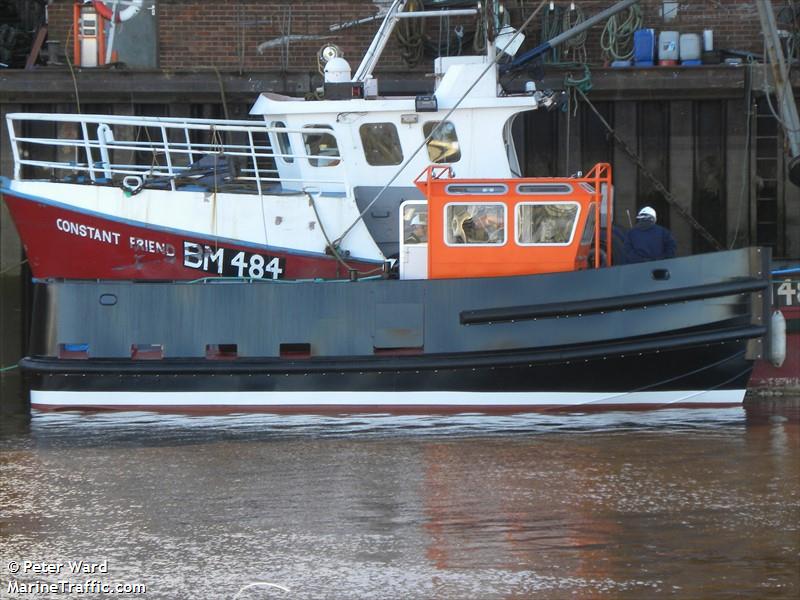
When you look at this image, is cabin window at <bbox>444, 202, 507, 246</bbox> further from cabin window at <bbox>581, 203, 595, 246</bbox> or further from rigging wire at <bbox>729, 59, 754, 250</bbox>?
rigging wire at <bbox>729, 59, 754, 250</bbox>

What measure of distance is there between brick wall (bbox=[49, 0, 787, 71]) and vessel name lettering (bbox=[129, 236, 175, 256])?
340cm

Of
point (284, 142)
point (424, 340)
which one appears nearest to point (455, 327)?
point (424, 340)

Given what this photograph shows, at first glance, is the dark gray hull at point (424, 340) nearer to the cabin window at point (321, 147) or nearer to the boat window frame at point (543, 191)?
the boat window frame at point (543, 191)

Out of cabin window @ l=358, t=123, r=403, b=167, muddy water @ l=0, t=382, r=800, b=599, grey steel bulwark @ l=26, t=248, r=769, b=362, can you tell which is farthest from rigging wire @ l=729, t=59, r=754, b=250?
cabin window @ l=358, t=123, r=403, b=167

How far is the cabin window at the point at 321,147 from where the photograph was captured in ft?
37.1

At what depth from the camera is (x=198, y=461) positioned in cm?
912

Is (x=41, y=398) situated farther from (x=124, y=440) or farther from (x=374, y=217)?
(x=374, y=217)

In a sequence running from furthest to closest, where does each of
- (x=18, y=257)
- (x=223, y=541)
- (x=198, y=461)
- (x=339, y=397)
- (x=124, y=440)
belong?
(x=18, y=257)
(x=339, y=397)
(x=124, y=440)
(x=198, y=461)
(x=223, y=541)

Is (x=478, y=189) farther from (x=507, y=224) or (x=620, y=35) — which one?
(x=620, y=35)

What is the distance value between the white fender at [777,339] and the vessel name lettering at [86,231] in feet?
18.5

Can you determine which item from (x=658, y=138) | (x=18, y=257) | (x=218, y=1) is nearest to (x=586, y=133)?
(x=658, y=138)

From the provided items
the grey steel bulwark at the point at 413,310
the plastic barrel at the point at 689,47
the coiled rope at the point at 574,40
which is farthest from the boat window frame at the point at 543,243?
the plastic barrel at the point at 689,47

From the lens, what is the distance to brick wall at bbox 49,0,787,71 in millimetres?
13914

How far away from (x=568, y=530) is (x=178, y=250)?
201 inches
